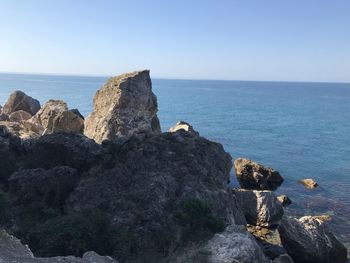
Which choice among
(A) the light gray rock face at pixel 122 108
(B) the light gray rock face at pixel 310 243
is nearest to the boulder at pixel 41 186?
(A) the light gray rock face at pixel 122 108

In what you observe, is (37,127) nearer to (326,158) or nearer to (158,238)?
(158,238)

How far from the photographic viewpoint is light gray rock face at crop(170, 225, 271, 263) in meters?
21.7

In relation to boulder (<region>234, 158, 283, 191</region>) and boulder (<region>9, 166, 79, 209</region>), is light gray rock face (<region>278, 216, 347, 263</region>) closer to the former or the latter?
boulder (<region>9, 166, 79, 209</region>)

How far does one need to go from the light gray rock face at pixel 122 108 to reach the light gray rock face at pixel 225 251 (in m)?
23.8

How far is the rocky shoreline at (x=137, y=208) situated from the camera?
22.9 metres

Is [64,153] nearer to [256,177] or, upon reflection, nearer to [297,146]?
[256,177]

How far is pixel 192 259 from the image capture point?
21891mm

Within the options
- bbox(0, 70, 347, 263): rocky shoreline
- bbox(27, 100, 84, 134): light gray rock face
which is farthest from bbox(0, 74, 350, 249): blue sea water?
bbox(27, 100, 84, 134): light gray rock face

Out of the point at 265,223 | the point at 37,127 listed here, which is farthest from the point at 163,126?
the point at 265,223

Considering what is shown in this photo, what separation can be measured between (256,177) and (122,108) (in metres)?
19.9

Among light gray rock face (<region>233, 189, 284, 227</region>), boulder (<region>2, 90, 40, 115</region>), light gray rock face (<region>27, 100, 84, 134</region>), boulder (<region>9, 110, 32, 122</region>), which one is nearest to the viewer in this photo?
light gray rock face (<region>233, 189, 284, 227</region>)

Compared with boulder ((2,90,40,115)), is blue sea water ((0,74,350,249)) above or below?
below

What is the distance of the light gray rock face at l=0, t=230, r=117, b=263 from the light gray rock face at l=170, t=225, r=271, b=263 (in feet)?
16.8

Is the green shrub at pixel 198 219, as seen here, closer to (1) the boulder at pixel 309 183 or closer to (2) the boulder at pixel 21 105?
(1) the boulder at pixel 309 183
